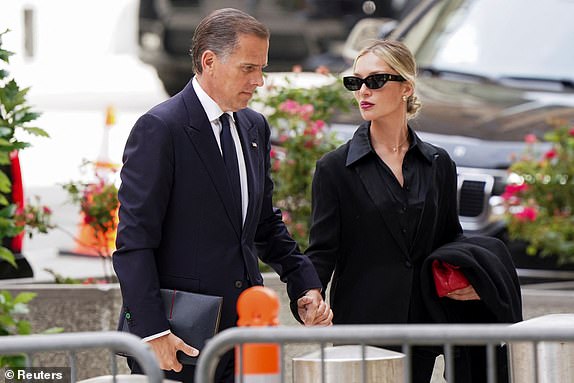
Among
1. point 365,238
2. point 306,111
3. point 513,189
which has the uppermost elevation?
point 306,111

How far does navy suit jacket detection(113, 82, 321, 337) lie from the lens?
4582mm

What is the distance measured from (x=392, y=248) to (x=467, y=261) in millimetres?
287

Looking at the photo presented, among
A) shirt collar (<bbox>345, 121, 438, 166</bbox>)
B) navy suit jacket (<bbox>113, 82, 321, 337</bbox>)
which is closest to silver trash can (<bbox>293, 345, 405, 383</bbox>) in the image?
navy suit jacket (<bbox>113, 82, 321, 337</bbox>)

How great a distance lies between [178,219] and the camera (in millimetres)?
→ 4703

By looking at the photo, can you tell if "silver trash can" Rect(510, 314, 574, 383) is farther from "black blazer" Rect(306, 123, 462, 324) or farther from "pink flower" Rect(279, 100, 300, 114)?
"pink flower" Rect(279, 100, 300, 114)

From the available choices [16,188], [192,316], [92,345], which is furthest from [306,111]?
[92,345]

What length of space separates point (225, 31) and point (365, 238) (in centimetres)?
103

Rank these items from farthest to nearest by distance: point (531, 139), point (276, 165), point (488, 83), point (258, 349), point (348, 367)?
point (488, 83) → point (531, 139) → point (276, 165) → point (348, 367) → point (258, 349)

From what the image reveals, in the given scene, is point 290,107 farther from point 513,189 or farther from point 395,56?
point 395,56

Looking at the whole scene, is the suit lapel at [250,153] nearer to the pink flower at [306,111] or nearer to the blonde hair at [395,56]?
the blonde hair at [395,56]

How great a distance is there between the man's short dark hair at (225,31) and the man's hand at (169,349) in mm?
919

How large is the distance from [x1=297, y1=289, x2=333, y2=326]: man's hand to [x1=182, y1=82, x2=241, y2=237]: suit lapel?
44 centimetres

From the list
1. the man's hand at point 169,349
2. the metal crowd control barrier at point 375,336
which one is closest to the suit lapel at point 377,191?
the man's hand at point 169,349

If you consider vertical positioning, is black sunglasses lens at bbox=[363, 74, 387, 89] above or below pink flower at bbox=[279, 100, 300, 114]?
below
